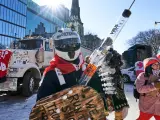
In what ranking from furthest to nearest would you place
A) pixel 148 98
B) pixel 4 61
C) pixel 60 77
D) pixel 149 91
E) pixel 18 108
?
pixel 4 61, pixel 18 108, pixel 148 98, pixel 149 91, pixel 60 77

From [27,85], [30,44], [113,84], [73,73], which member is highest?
[30,44]

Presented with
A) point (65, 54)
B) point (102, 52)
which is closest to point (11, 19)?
point (102, 52)

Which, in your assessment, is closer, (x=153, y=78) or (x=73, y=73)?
(x=73, y=73)

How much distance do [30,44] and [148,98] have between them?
7017mm

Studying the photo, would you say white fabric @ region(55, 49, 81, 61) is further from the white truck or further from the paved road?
the white truck

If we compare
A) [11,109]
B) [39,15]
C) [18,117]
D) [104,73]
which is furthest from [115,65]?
[39,15]

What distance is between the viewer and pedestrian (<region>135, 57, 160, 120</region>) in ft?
12.8

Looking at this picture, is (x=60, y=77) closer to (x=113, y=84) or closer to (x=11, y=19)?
(x=113, y=84)

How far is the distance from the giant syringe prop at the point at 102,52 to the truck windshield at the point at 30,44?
7.55 m

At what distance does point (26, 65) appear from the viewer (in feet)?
30.1

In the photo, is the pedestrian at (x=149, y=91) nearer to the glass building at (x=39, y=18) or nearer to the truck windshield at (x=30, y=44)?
the truck windshield at (x=30, y=44)

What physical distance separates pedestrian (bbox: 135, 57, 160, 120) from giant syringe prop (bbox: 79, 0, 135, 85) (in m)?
1.22

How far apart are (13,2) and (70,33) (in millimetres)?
44635

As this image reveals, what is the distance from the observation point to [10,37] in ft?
145
